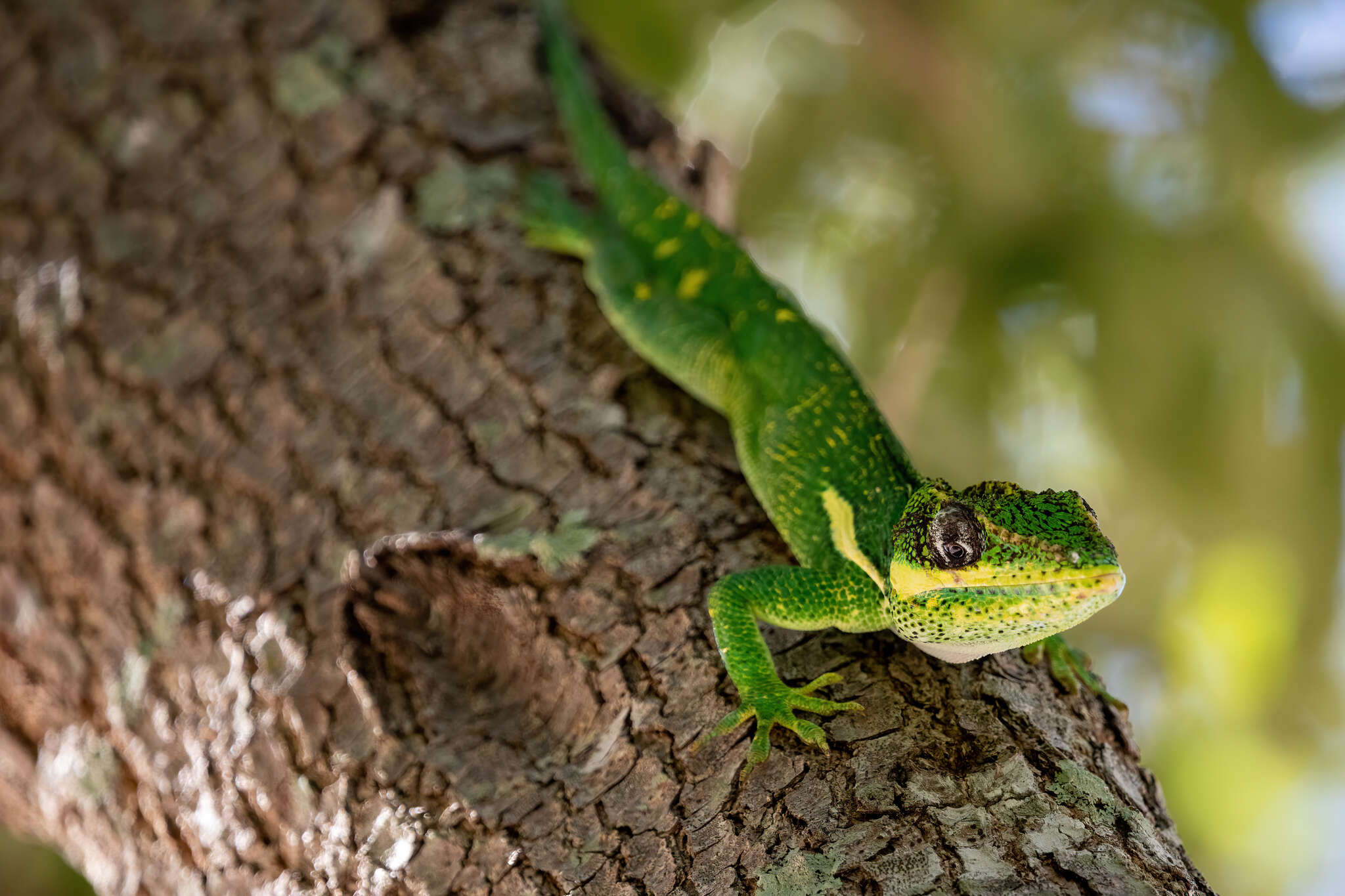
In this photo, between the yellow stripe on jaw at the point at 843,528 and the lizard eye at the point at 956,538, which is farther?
the yellow stripe on jaw at the point at 843,528

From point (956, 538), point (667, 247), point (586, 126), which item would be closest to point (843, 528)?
point (956, 538)

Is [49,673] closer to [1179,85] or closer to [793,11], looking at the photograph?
[793,11]

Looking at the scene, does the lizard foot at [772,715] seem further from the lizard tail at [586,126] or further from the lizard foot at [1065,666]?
the lizard tail at [586,126]

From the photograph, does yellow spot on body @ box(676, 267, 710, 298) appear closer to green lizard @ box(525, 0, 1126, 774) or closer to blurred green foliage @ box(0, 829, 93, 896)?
green lizard @ box(525, 0, 1126, 774)

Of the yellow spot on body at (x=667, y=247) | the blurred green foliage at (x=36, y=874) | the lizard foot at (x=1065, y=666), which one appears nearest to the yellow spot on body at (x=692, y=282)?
the yellow spot on body at (x=667, y=247)

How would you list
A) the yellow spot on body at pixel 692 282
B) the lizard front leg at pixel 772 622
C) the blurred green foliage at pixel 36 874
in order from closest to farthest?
the lizard front leg at pixel 772 622
the yellow spot on body at pixel 692 282
the blurred green foliage at pixel 36 874

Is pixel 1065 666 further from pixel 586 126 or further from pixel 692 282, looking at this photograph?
pixel 586 126
